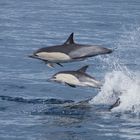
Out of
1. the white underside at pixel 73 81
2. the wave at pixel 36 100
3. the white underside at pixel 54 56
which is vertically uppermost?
the white underside at pixel 54 56

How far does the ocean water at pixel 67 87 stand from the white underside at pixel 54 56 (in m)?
1.55

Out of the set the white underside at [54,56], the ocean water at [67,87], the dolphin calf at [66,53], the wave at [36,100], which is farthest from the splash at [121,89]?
the white underside at [54,56]

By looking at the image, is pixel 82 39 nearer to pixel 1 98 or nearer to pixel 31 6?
pixel 1 98

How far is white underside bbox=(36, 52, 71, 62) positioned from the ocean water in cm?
155

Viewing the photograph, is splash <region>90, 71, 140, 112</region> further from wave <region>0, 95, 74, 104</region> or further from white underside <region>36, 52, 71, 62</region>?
white underside <region>36, 52, 71, 62</region>

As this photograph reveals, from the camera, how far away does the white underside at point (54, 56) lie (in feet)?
54.7

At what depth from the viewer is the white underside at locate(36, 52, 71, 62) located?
54.7 ft

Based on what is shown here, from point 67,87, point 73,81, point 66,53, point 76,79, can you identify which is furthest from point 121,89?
point 66,53

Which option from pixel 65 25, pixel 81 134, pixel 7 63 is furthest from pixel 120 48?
pixel 81 134

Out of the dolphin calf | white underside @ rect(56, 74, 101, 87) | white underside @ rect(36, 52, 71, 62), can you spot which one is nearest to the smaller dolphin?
white underside @ rect(56, 74, 101, 87)

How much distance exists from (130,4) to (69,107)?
29.3m

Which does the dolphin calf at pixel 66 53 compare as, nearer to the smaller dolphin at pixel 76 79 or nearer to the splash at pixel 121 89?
the smaller dolphin at pixel 76 79

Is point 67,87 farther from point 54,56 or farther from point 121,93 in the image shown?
point 54,56

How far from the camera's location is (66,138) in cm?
1647
